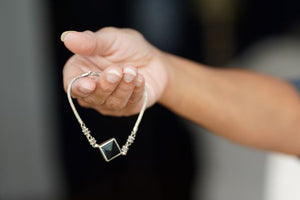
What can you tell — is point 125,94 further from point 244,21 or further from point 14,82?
point 244,21

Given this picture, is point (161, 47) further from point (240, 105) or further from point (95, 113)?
point (240, 105)

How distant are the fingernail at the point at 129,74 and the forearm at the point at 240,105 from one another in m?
0.27

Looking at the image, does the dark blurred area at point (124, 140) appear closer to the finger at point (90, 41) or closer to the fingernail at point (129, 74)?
the finger at point (90, 41)

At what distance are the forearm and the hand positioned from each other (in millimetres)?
98

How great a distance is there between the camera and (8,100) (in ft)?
8.25

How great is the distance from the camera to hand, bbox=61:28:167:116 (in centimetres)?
69

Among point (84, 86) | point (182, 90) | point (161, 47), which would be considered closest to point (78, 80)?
point (84, 86)

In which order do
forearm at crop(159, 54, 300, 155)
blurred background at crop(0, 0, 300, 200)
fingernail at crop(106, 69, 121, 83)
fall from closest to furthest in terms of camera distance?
fingernail at crop(106, 69, 121, 83) → forearm at crop(159, 54, 300, 155) → blurred background at crop(0, 0, 300, 200)

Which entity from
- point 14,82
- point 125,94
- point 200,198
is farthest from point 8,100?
point 125,94

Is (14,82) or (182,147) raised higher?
(14,82)

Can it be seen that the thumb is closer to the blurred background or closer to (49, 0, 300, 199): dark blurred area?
the blurred background

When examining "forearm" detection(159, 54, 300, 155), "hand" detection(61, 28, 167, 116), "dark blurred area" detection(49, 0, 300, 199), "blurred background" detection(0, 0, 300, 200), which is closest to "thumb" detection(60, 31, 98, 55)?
"hand" detection(61, 28, 167, 116)

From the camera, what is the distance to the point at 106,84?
2.27 ft

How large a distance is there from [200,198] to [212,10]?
3.87ft
